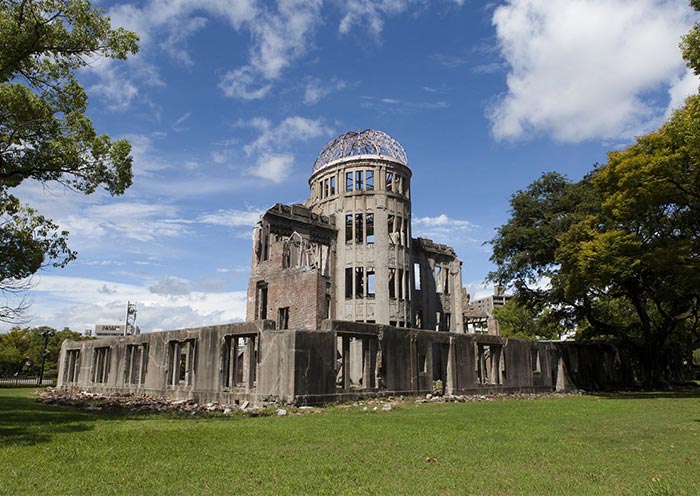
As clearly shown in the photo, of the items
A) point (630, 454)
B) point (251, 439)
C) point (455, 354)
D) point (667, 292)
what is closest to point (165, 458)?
point (251, 439)

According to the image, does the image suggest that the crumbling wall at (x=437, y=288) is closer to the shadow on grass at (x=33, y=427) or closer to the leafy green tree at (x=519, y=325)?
the leafy green tree at (x=519, y=325)

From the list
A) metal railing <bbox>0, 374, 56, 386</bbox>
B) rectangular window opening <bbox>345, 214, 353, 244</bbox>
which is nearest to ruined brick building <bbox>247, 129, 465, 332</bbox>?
rectangular window opening <bbox>345, 214, 353, 244</bbox>

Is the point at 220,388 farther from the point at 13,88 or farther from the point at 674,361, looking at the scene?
the point at 674,361

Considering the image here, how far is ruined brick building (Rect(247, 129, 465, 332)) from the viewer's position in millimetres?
35406

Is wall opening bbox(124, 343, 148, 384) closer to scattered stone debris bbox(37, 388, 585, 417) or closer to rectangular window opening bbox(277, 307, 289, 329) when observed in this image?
scattered stone debris bbox(37, 388, 585, 417)

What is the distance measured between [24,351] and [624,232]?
57563mm

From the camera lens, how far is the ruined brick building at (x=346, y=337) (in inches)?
710

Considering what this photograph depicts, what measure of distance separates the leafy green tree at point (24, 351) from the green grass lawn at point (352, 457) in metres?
47.7

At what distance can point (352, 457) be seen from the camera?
7.18 m

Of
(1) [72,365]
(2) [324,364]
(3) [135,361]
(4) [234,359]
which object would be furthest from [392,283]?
(1) [72,365]

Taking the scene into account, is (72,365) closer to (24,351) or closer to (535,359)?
(535,359)

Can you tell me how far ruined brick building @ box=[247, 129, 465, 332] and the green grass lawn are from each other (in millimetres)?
22585

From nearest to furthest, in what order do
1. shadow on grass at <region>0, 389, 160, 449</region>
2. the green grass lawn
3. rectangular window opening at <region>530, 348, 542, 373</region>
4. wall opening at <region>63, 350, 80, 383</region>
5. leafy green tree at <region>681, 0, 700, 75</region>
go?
the green grass lawn < shadow on grass at <region>0, 389, 160, 449</region> < leafy green tree at <region>681, 0, 700, 75</region> < rectangular window opening at <region>530, 348, 542, 373</region> < wall opening at <region>63, 350, 80, 383</region>

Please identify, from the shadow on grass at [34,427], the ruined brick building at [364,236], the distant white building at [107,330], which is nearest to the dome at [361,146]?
the ruined brick building at [364,236]
